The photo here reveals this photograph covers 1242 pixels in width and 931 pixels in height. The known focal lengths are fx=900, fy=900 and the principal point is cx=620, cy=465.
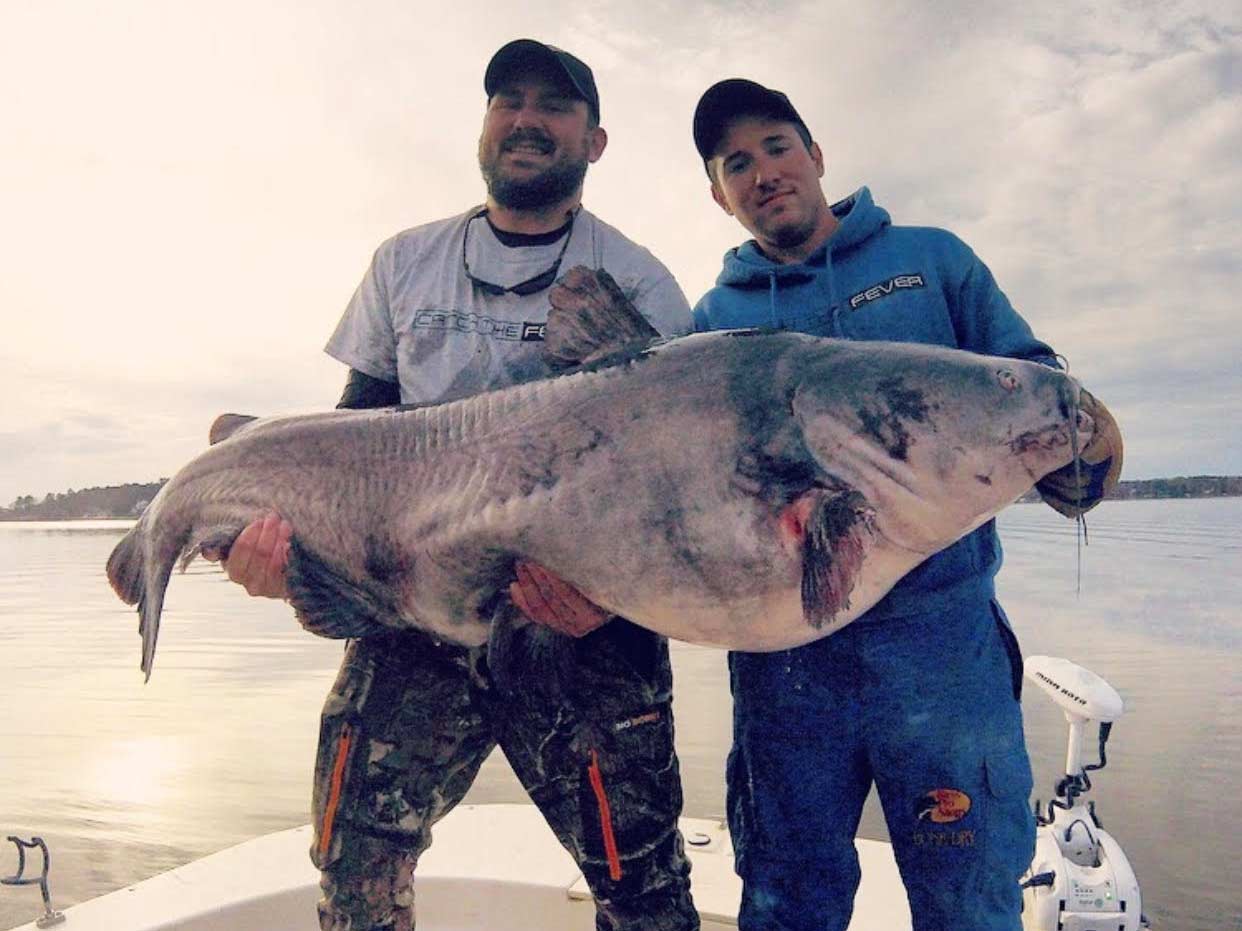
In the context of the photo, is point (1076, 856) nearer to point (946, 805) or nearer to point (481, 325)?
point (946, 805)

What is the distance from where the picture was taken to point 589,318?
271 centimetres

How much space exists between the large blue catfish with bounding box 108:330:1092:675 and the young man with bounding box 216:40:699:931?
16 centimetres

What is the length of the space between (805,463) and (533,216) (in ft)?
4.93

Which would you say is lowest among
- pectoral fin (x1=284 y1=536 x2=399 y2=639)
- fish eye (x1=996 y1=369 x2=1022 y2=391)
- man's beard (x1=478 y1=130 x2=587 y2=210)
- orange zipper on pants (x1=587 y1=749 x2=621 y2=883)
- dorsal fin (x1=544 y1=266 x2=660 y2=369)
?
orange zipper on pants (x1=587 y1=749 x2=621 y2=883)

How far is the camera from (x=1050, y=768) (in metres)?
10.5

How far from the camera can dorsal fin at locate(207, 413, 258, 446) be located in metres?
3.00

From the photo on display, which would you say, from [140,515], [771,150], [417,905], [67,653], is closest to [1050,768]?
[417,905]

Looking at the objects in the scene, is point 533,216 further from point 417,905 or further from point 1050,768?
point 1050,768

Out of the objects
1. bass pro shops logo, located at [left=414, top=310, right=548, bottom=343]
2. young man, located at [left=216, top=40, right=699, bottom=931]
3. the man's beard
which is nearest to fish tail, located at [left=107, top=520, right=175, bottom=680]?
young man, located at [left=216, top=40, right=699, bottom=931]

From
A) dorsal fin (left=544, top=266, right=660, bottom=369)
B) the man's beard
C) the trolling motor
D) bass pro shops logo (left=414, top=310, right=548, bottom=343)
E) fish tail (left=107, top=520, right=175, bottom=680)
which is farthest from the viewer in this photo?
the trolling motor

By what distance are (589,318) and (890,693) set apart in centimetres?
151

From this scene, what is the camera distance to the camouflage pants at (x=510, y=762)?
275cm

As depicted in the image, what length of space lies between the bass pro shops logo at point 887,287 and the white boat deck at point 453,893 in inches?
99.4

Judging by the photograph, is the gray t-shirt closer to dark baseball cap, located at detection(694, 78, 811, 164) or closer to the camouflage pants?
dark baseball cap, located at detection(694, 78, 811, 164)
